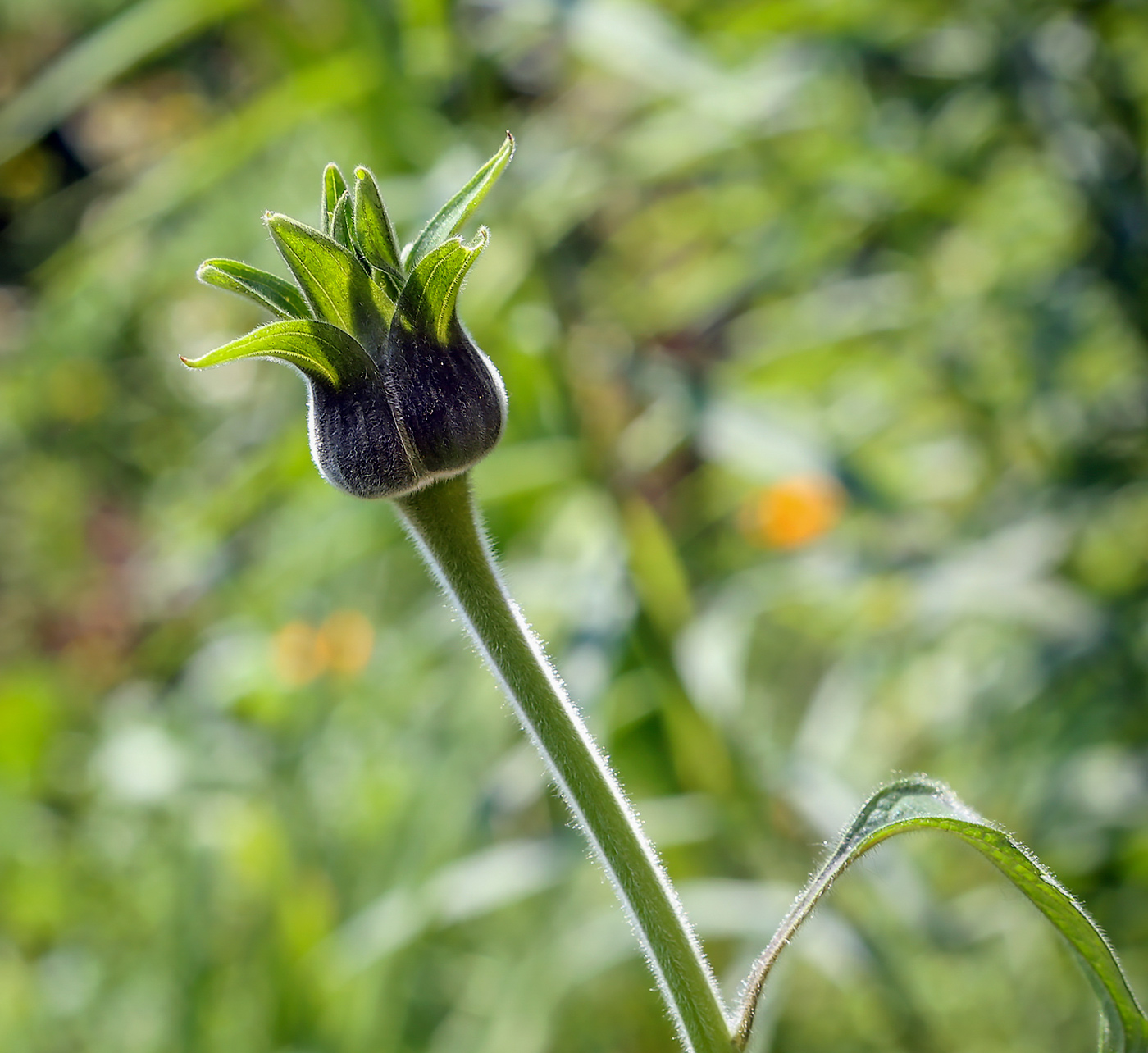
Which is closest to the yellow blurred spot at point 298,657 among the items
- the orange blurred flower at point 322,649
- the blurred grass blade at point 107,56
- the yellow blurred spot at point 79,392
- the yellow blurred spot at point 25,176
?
the orange blurred flower at point 322,649

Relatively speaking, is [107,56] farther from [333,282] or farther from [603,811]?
[603,811]

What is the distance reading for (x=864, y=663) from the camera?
6.68 feet

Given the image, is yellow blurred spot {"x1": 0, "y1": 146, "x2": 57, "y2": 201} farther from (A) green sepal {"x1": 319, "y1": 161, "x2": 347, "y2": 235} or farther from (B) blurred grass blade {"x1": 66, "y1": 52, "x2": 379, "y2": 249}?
→ (A) green sepal {"x1": 319, "y1": 161, "x2": 347, "y2": 235}

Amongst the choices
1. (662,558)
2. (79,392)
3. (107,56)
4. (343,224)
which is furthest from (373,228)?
(79,392)

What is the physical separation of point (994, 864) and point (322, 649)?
1861 millimetres

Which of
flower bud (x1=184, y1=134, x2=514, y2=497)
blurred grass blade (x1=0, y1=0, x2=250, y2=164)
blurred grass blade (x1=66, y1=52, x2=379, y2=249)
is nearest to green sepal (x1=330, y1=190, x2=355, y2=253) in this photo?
flower bud (x1=184, y1=134, x2=514, y2=497)

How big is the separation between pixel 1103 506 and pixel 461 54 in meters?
1.13

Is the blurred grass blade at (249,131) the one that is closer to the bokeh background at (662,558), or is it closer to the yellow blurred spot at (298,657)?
the bokeh background at (662,558)

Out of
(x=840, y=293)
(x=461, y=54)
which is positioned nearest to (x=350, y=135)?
(x=461, y=54)

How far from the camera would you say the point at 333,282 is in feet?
1.78

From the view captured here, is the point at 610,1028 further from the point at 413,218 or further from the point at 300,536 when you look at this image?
the point at 413,218

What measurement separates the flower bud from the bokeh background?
86 centimetres

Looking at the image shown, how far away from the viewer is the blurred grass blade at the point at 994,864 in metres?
0.53

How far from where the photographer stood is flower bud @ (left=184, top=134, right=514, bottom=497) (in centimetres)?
54
